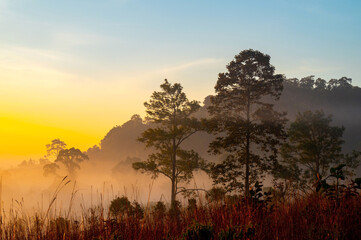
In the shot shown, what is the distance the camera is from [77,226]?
A: 5.03 meters

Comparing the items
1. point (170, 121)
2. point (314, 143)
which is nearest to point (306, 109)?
point (314, 143)

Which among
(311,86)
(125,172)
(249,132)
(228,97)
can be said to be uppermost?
(311,86)

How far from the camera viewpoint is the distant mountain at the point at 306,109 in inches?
4355

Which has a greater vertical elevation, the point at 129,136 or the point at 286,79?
the point at 286,79

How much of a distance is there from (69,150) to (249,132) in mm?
56000

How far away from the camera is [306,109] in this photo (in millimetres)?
120688

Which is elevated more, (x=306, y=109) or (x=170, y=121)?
(x=306, y=109)

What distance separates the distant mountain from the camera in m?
111

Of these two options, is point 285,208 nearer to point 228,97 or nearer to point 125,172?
point 228,97

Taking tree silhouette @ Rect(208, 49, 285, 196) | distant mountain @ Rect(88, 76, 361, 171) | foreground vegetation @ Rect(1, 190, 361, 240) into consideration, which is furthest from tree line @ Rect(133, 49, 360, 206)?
distant mountain @ Rect(88, 76, 361, 171)

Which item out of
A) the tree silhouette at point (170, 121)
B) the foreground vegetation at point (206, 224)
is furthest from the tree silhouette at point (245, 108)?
the foreground vegetation at point (206, 224)

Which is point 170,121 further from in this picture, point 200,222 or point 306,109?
point 306,109

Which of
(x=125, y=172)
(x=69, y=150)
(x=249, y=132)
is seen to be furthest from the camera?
(x=125, y=172)

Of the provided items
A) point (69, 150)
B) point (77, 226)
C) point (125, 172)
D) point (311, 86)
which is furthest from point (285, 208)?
point (311, 86)
